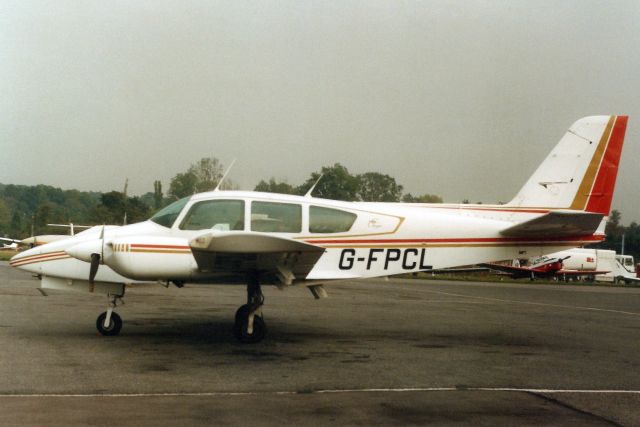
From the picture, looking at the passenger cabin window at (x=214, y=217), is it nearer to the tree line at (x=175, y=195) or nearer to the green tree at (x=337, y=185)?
the tree line at (x=175, y=195)

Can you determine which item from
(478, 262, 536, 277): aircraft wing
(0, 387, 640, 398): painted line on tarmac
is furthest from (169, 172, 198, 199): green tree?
(478, 262, 536, 277): aircraft wing

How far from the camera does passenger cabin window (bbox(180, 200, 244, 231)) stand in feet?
32.9

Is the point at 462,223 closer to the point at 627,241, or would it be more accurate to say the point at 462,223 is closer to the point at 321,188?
the point at 321,188

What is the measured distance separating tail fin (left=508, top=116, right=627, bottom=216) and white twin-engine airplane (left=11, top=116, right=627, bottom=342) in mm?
20

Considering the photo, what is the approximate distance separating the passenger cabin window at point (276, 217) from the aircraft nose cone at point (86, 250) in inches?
97.9

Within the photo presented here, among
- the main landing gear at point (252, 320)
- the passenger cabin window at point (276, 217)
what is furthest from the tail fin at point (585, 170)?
the main landing gear at point (252, 320)

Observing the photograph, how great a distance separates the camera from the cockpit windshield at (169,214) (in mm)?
10126

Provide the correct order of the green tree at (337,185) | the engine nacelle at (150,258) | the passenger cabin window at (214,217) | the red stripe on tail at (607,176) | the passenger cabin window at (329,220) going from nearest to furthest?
1. the engine nacelle at (150,258)
2. the passenger cabin window at (214,217)
3. the passenger cabin window at (329,220)
4. the red stripe on tail at (607,176)
5. the green tree at (337,185)

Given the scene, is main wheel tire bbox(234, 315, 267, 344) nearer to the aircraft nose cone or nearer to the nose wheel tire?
the nose wheel tire

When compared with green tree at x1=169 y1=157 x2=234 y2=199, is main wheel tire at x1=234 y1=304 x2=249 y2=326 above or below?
below

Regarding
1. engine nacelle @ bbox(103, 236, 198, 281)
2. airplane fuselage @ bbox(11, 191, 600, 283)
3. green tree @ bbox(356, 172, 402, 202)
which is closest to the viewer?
engine nacelle @ bbox(103, 236, 198, 281)

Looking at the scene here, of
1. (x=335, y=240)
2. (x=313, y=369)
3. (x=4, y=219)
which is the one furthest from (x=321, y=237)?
(x=4, y=219)

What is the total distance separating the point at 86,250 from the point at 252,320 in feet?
9.49

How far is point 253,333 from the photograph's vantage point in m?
9.91
